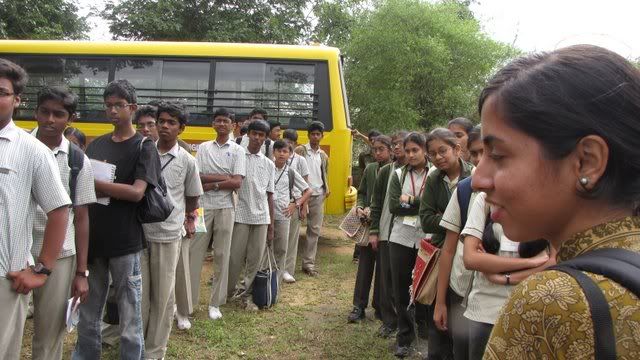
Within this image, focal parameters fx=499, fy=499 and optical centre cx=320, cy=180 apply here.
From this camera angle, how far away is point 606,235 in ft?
2.52

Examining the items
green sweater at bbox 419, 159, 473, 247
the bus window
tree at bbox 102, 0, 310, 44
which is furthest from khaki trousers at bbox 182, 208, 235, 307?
tree at bbox 102, 0, 310, 44

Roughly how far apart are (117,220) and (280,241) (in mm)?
3305

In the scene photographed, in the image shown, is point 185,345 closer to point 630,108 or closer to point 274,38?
point 630,108

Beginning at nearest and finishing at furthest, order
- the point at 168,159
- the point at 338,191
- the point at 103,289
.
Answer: the point at 103,289 → the point at 168,159 → the point at 338,191

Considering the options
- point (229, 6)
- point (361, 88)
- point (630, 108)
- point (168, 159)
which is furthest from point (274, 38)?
point (630, 108)

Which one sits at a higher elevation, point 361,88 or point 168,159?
point 361,88

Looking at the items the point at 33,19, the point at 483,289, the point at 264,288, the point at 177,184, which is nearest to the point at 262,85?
the point at 264,288

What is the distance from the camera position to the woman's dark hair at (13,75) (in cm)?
227

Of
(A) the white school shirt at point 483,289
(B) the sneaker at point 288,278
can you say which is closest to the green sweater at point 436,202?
(A) the white school shirt at point 483,289

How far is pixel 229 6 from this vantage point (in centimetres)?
1586

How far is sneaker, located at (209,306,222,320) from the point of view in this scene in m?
4.83

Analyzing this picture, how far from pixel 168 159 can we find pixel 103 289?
3.79 ft

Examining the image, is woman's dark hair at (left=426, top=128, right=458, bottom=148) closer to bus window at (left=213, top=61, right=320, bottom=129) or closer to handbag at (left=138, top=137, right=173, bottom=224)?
handbag at (left=138, top=137, right=173, bottom=224)

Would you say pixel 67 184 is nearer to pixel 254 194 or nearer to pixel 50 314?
pixel 50 314
